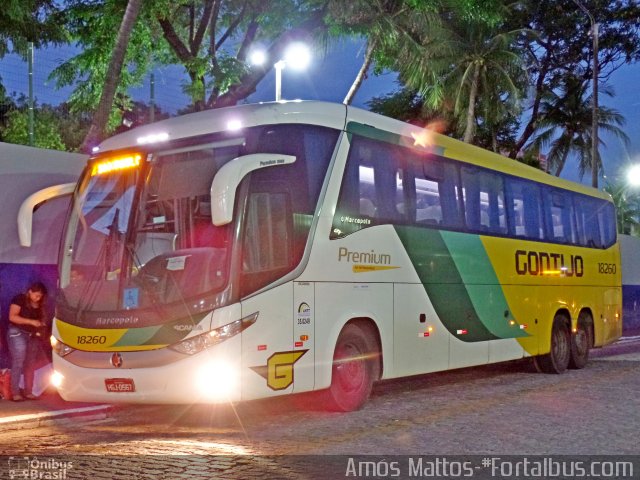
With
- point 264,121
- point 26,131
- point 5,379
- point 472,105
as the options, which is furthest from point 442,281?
point 26,131

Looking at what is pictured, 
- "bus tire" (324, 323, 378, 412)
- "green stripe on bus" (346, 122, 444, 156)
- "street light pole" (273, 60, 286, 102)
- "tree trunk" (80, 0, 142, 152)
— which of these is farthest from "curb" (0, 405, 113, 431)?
"street light pole" (273, 60, 286, 102)

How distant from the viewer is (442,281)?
42.3ft

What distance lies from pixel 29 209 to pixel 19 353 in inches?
102

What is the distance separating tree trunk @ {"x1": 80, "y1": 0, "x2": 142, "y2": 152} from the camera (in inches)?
640

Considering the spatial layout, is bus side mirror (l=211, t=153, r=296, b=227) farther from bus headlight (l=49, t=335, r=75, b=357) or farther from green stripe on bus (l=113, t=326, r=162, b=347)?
bus headlight (l=49, t=335, r=75, b=357)

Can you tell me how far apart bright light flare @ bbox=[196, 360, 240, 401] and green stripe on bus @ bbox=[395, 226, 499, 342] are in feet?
12.2

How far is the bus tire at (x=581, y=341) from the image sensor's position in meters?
17.4

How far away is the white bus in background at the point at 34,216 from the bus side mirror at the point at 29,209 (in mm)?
1342

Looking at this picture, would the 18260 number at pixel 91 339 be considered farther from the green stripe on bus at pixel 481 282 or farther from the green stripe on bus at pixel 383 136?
the green stripe on bus at pixel 481 282

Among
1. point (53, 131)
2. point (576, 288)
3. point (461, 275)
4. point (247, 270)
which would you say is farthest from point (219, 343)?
point (53, 131)

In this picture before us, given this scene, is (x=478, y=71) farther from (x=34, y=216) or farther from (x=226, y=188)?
(x=226, y=188)

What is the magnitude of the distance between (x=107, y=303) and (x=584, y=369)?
1140 cm

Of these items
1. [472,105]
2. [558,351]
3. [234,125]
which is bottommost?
[558,351]

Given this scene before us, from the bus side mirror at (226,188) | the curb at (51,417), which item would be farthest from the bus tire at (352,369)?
the curb at (51,417)
